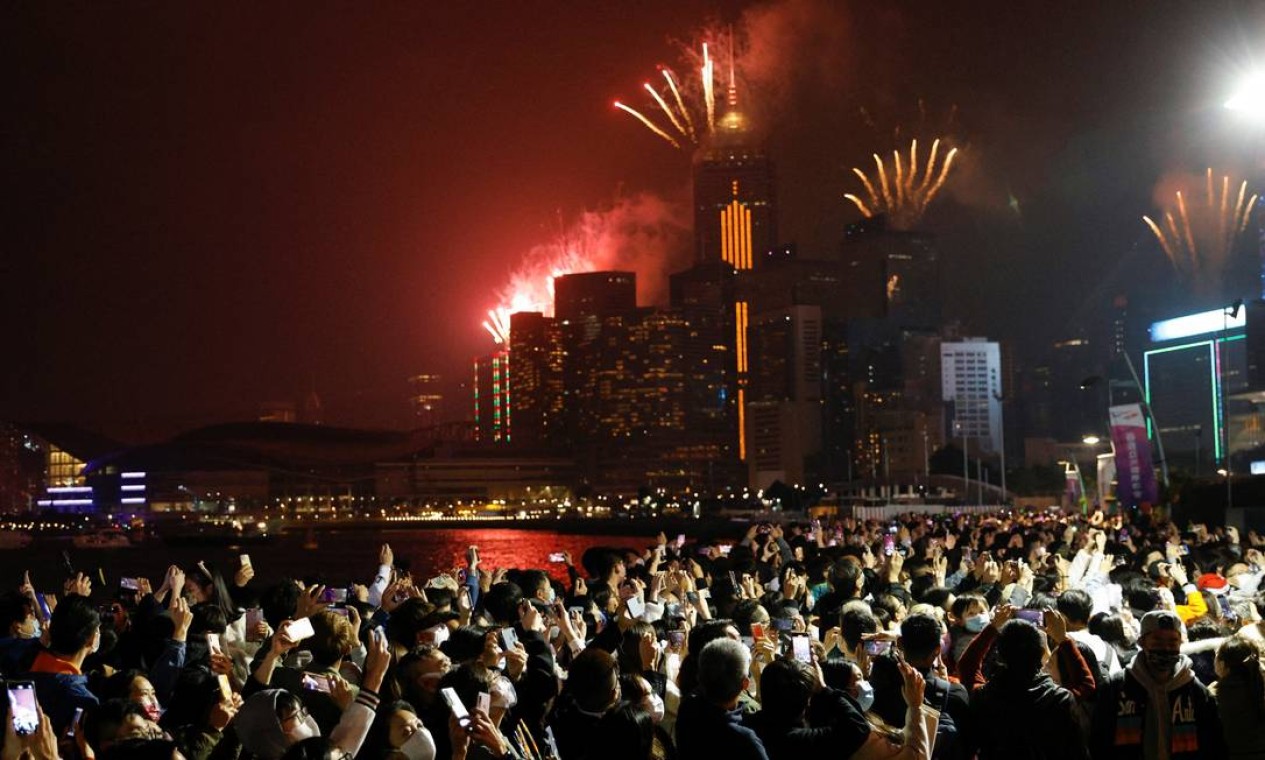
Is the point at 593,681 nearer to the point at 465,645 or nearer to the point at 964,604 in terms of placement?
the point at 465,645

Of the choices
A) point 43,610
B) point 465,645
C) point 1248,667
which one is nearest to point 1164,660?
point 1248,667

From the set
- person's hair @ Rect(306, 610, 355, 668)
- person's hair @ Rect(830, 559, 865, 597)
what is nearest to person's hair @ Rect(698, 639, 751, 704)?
person's hair @ Rect(306, 610, 355, 668)

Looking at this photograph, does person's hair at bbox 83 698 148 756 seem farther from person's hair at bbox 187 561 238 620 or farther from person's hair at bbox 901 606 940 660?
person's hair at bbox 187 561 238 620

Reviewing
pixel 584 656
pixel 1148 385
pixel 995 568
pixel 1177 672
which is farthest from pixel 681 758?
pixel 1148 385

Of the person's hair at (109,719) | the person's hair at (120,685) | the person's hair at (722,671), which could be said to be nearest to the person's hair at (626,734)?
the person's hair at (722,671)

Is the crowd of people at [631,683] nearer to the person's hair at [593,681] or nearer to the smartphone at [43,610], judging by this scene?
the person's hair at [593,681]

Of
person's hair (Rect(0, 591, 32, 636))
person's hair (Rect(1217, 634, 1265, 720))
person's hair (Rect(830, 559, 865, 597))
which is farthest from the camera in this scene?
person's hair (Rect(830, 559, 865, 597))
